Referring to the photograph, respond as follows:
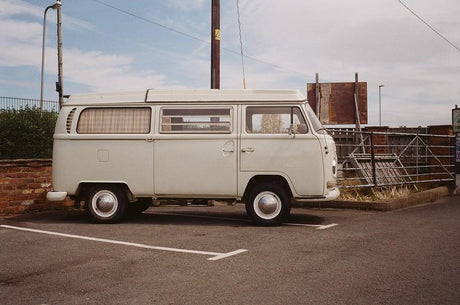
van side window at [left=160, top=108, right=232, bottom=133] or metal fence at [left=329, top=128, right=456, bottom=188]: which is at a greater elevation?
van side window at [left=160, top=108, right=232, bottom=133]

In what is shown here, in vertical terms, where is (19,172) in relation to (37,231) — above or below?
above

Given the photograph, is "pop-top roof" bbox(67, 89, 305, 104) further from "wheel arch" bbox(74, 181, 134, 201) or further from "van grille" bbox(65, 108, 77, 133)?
"wheel arch" bbox(74, 181, 134, 201)

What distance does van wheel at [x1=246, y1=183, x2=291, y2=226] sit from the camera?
321 inches

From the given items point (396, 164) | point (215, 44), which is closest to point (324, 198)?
point (215, 44)

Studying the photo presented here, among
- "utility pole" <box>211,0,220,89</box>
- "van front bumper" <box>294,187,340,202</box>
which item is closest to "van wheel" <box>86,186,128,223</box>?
"van front bumper" <box>294,187,340,202</box>

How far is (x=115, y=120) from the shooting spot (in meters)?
8.58

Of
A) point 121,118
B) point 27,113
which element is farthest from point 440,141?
point 27,113

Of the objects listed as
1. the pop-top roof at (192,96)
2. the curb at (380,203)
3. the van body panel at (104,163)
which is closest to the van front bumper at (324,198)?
the pop-top roof at (192,96)

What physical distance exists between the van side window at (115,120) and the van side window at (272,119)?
1746 mm

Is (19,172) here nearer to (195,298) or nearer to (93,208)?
(93,208)

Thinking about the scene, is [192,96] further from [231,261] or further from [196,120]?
[231,261]

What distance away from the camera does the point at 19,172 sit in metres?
9.80

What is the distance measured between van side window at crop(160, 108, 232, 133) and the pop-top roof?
0.18 m

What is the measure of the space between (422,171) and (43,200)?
10.7 m
